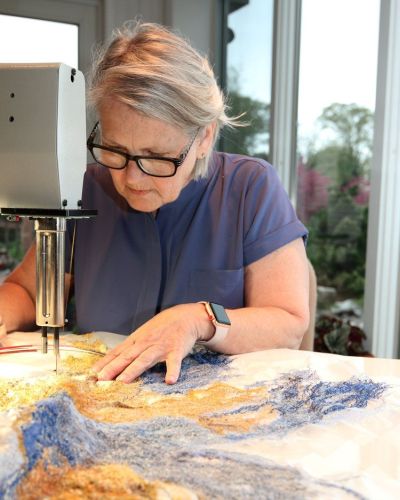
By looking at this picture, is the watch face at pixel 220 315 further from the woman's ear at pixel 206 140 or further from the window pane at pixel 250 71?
the window pane at pixel 250 71

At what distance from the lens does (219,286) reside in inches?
57.7

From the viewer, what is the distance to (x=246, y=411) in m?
0.86

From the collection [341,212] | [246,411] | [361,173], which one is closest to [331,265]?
[341,212]

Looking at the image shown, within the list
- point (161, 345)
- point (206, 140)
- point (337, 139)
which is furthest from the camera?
point (337, 139)

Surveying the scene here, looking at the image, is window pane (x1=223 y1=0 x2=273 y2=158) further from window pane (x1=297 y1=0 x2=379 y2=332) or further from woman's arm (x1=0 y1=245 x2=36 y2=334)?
woman's arm (x1=0 y1=245 x2=36 y2=334)

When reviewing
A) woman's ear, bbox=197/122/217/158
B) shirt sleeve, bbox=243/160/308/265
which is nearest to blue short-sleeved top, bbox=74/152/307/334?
shirt sleeve, bbox=243/160/308/265

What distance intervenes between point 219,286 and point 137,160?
40cm

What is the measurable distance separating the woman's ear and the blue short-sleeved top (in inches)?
4.6

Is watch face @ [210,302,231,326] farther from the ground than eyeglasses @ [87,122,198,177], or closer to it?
closer to it

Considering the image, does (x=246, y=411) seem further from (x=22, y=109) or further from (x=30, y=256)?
(x=30, y=256)

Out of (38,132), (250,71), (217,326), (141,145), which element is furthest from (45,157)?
(250,71)

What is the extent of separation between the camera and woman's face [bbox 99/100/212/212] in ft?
3.98

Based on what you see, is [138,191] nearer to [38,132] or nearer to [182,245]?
[182,245]

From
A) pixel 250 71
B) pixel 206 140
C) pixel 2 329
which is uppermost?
pixel 250 71
